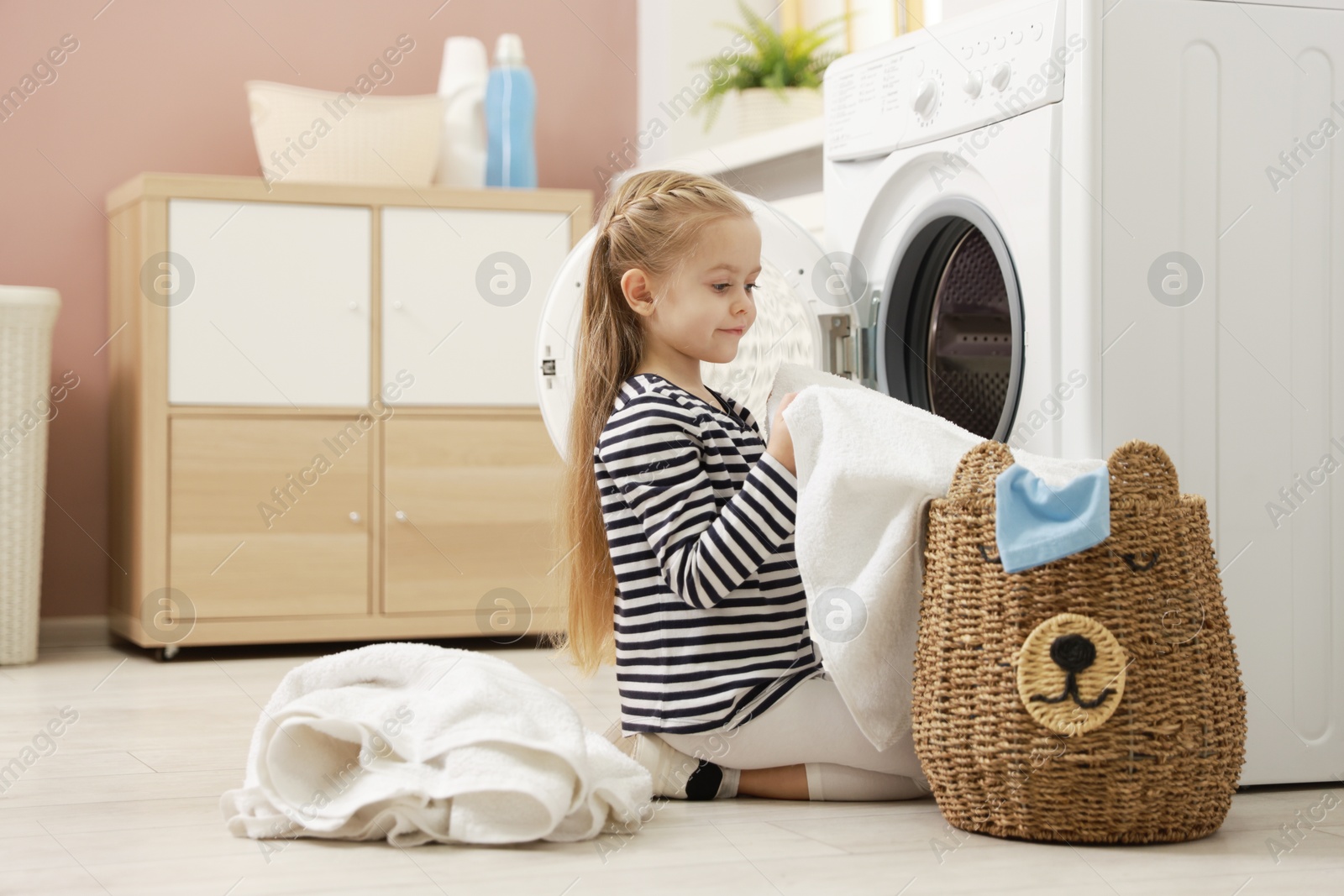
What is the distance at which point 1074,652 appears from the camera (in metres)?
1.19

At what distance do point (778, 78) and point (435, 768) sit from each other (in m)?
1.86

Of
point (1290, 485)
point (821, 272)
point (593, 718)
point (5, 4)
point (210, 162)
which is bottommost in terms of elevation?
point (593, 718)

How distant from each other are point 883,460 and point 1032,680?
23 cm

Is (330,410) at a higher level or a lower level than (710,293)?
lower

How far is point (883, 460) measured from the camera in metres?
1.29

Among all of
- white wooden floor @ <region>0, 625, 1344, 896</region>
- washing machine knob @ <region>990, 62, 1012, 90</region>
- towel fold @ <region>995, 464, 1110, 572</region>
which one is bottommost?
white wooden floor @ <region>0, 625, 1344, 896</region>

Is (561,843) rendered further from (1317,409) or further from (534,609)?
(534,609)

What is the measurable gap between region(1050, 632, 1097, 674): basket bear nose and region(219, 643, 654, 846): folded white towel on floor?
1.31 ft

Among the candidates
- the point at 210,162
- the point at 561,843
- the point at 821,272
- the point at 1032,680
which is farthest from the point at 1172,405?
the point at 210,162

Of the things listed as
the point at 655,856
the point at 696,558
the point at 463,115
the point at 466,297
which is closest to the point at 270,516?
the point at 466,297

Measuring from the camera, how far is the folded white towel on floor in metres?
1.23

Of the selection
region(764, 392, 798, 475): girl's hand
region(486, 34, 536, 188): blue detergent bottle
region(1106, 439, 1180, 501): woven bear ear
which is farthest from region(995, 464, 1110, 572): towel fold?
region(486, 34, 536, 188): blue detergent bottle

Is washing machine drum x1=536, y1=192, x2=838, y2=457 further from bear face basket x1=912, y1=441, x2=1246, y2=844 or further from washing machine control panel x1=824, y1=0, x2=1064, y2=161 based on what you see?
bear face basket x1=912, y1=441, x2=1246, y2=844

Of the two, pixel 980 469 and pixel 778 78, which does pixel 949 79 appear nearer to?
pixel 980 469
